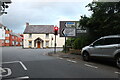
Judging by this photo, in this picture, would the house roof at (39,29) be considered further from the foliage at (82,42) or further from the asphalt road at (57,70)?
the asphalt road at (57,70)

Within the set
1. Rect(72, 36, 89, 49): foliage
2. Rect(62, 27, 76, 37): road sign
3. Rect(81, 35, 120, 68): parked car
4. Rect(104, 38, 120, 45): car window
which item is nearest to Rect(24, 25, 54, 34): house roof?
Rect(62, 27, 76, 37): road sign

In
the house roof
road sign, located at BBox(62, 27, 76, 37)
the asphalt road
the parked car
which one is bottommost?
the asphalt road

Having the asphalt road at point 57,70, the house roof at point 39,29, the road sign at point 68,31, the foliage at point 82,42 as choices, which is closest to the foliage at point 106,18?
the foliage at point 82,42

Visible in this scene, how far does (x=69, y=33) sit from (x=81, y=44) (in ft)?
8.20

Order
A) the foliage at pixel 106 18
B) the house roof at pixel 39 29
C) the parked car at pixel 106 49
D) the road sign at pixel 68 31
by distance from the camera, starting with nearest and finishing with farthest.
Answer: the parked car at pixel 106 49 → the foliage at pixel 106 18 → the road sign at pixel 68 31 → the house roof at pixel 39 29

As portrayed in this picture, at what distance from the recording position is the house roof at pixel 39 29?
169 feet

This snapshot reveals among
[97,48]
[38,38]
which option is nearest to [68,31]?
[97,48]

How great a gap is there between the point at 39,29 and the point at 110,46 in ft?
149

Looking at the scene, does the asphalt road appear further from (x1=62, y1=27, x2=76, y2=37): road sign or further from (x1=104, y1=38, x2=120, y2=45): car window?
(x1=62, y1=27, x2=76, y2=37): road sign

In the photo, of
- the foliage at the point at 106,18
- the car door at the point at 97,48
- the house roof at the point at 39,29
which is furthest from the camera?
the house roof at the point at 39,29

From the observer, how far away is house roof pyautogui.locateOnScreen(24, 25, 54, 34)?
169ft

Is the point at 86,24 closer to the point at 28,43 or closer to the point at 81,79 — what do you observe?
the point at 81,79

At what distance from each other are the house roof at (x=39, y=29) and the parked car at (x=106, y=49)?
4197 centimetres

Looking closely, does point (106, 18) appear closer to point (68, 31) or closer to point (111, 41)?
point (111, 41)
